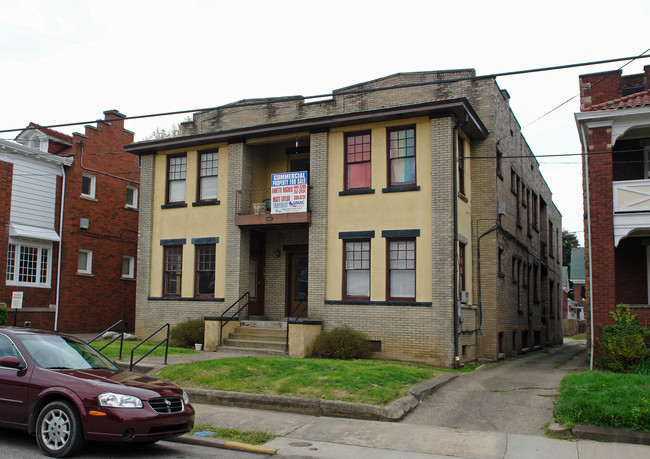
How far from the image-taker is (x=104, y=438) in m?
7.34

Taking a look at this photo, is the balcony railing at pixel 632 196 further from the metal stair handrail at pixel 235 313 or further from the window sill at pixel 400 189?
the metal stair handrail at pixel 235 313

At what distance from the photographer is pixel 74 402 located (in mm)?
7543

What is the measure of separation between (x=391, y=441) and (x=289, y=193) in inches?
441

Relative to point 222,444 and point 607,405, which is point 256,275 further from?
point 607,405

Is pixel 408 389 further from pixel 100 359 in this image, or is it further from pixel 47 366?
pixel 47 366

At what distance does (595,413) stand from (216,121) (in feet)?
62.2

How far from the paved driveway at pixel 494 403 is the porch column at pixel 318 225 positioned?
17.2 ft

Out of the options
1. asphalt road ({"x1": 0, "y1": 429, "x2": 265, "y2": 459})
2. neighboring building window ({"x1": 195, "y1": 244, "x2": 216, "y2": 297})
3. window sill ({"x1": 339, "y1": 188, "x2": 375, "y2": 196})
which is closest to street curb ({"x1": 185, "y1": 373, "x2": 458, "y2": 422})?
Result: asphalt road ({"x1": 0, "y1": 429, "x2": 265, "y2": 459})

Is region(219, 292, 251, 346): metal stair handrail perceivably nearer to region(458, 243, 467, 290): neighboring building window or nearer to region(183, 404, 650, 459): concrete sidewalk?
region(458, 243, 467, 290): neighboring building window

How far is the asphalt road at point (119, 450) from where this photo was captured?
25.0ft

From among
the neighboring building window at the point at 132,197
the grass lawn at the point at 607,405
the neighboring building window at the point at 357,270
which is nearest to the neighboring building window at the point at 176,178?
the neighboring building window at the point at 357,270

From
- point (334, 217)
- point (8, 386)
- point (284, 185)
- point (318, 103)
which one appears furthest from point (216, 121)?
point (8, 386)

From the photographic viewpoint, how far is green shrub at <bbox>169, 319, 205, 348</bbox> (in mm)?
19172

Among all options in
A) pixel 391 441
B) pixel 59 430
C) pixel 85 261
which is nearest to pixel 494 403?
pixel 391 441
